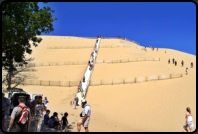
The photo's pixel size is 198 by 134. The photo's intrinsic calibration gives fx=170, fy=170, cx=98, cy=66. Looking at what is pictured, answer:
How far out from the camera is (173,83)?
87.9ft

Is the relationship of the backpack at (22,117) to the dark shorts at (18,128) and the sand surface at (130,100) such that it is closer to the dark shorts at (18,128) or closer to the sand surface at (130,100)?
the dark shorts at (18,128)

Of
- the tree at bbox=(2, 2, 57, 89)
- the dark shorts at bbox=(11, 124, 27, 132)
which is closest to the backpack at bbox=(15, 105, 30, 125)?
the dark shorts at bbox=(11, 124, 27, 132)

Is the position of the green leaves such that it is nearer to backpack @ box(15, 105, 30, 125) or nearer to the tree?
the tree

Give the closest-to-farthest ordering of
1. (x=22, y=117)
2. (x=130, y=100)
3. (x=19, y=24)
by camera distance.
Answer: (x=22, y=117) → (x=19, y=24) → (x=130, y=100)

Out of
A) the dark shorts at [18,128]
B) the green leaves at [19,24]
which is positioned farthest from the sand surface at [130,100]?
the green leaves at [19,24]

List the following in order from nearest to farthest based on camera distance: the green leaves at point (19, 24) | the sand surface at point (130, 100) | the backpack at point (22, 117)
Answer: the backpack at point (22, 117) → the green leaves at point (19, 24) → the sand surface at point (130, 100)

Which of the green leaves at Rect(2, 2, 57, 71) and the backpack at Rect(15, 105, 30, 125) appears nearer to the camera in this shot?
the backpack at Rect(15, 105, 30, 125)

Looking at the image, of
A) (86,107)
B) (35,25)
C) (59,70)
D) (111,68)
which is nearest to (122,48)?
(111,68)

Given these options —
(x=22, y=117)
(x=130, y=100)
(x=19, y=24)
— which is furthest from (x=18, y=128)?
(x=130, y=100)

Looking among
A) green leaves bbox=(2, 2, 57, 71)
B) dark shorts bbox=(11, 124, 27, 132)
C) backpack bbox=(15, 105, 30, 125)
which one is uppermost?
green leaves bbox=(2, 2, 57, 71)

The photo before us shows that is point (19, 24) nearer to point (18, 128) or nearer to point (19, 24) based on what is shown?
point (19, 24)

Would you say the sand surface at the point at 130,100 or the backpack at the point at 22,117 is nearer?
the backpack at the point at 22,117

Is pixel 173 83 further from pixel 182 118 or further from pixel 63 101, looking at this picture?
pixel 63 101

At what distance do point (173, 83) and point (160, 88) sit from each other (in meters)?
3.32
